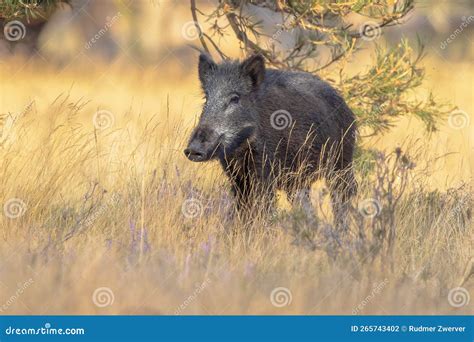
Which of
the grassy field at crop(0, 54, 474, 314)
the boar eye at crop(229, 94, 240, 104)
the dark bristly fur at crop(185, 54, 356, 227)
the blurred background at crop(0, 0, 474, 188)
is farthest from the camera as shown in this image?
the blurred background at crop(0, 0, 474, 188)

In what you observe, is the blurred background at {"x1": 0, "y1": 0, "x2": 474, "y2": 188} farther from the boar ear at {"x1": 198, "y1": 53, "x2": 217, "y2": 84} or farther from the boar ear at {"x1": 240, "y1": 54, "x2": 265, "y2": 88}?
the boar ear at {"x1": 198, "y1": 53, "x2": 217, "y2": 84}

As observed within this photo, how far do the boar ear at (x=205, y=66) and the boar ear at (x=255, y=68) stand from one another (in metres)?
0.25

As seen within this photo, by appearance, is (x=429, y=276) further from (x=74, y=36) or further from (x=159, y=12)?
(x=159, y=12)

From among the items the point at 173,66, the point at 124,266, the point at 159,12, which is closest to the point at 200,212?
the point at 124,266

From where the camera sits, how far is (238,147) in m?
7.24

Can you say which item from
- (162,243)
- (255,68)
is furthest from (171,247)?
(255,68)

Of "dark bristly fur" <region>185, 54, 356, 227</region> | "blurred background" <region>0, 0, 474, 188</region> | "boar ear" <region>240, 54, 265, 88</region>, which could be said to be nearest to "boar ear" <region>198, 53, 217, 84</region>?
"dark bristly fur" <region>185, 54, 356, 227</region>

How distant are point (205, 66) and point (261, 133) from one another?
0.72 m

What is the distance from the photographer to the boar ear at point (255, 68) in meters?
7.33

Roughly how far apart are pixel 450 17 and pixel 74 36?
11.3 m

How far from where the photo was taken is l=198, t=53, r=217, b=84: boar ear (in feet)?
24.3

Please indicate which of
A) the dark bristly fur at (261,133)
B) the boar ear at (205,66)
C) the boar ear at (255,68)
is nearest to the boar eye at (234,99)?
the dark bristly fur at (261,133)

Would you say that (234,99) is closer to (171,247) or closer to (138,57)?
(171,247)

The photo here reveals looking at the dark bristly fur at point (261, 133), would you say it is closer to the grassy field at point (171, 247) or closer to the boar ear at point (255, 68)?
the boar ear at point (255, 68)
